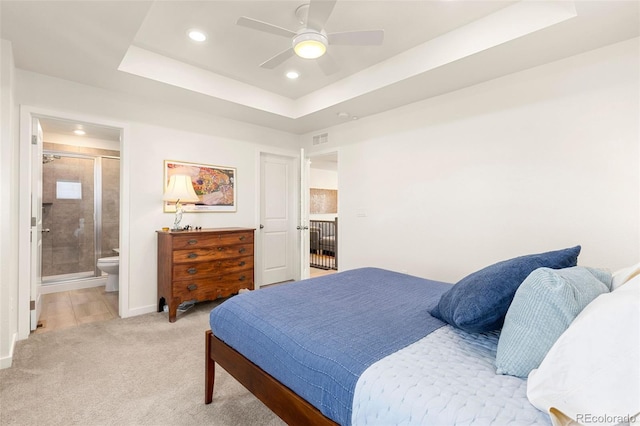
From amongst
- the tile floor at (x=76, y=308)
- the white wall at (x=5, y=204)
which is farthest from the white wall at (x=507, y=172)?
the white wall at (x=5, y=204)

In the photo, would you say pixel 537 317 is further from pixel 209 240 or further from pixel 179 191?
pixel 179 191

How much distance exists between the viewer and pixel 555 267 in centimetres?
136

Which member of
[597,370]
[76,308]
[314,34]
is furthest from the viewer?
[76,308]

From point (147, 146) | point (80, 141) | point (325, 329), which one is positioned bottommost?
point (325, 329)

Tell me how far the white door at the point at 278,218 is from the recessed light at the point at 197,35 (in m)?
2.10

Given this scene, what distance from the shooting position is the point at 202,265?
11.3 ft

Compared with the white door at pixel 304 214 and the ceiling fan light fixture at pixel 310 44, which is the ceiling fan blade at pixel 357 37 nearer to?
the ceiling fan light fixture at pixel 310 44

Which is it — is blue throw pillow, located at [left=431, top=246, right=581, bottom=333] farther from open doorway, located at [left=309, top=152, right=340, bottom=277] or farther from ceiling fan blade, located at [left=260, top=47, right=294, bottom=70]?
open doorway, located at [left=309, top=152, right=340, bottom=277]

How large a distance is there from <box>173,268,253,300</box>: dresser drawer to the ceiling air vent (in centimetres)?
219

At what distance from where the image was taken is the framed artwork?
12.3 ft

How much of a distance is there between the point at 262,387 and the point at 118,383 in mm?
1323

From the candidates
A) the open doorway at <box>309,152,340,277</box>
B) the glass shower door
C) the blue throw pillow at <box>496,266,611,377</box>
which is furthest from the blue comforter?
the open doorway at <box>309,152,340,277</box>

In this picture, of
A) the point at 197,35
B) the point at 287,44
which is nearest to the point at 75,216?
the point at 197,35

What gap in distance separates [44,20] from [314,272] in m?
5.09
